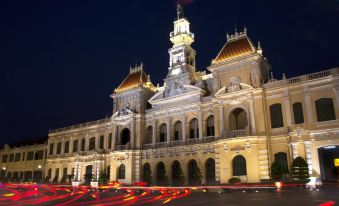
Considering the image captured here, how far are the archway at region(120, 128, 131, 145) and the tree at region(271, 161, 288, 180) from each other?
25376 mm

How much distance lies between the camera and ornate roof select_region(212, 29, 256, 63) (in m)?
38.5

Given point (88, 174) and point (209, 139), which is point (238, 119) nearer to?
point (209, 139)

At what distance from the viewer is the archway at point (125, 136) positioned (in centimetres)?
4950

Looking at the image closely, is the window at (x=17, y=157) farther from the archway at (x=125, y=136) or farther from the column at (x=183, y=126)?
the column at (x=183, y=126)

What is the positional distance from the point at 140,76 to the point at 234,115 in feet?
65.0

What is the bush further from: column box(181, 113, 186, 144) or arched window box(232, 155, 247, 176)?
column box(181, 113, 186, 144)

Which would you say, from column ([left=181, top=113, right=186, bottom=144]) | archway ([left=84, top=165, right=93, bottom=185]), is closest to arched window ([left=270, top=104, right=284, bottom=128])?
column ([left=181, top=113, right=186, bottom=144])

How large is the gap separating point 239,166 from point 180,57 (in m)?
20.6

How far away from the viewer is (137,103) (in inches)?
1937

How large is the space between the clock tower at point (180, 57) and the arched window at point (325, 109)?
58.4 feet

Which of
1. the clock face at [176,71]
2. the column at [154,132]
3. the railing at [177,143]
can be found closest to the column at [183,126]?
the railing at [177,143]

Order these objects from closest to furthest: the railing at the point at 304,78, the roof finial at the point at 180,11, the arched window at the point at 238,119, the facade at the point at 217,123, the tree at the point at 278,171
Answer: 1. the tree at the point at 278,171
2. the railing at the point at 304,78
3. the facade at the point at 217,123
4. the arched window at the point at 238,119
5. the roof finial at the point at 180,11

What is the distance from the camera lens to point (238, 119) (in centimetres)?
3841

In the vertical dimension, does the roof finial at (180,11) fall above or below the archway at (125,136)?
above
